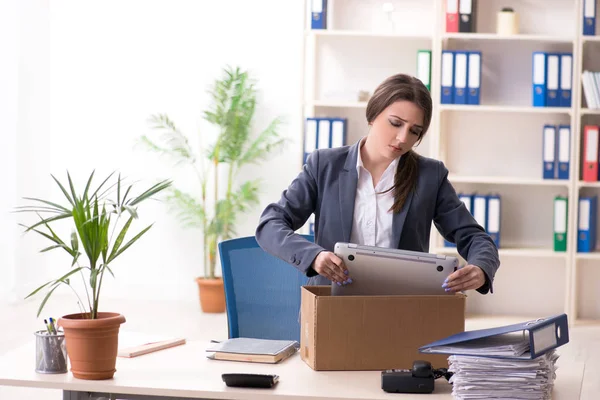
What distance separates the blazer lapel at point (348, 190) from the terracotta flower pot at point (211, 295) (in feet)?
11.0

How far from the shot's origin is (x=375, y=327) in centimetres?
206

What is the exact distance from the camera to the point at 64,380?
6.37 ft

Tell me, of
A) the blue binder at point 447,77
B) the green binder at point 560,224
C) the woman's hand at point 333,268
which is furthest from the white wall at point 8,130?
the woman's hand at point 333,268

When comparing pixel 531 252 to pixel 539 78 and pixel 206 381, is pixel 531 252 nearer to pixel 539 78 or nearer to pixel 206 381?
pixel 539 78

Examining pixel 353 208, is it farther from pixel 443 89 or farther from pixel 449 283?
pixel 443 89

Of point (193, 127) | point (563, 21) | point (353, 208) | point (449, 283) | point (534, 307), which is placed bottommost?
point (534, 307)

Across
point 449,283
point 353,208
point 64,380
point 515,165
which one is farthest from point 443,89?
point 64,380

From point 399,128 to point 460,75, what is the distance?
312cm

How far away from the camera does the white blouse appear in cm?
242

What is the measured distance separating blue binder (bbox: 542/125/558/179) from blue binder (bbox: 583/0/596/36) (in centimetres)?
60

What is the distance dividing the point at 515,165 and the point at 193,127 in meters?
2.20

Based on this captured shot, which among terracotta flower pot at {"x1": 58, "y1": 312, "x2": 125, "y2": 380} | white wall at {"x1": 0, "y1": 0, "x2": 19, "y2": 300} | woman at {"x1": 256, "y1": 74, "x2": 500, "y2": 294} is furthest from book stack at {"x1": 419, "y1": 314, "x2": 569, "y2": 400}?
white wall at {"x1": 0, "y1": 0, "x2": 19, "y2": 300}

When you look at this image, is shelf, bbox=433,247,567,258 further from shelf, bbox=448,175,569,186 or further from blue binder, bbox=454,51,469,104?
blue binder, bbox=454,51,469,104

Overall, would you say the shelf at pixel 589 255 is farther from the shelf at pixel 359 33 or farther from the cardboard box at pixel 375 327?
the cardboard box at pixel 375 327
